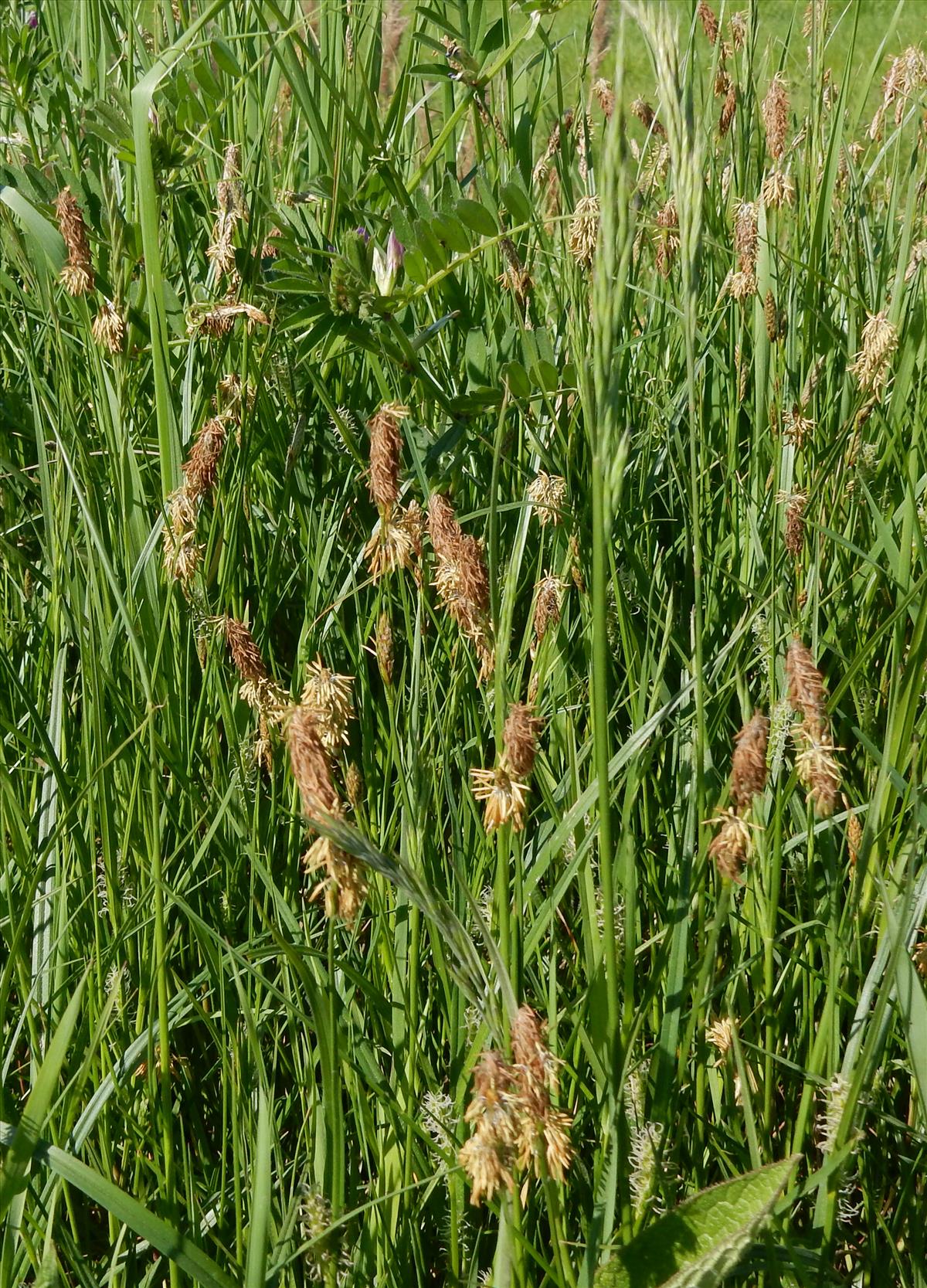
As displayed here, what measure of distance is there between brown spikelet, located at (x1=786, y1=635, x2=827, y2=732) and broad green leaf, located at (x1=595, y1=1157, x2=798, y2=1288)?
0.99 ft

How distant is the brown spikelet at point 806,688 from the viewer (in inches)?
27.3

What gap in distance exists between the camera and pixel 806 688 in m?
0.70

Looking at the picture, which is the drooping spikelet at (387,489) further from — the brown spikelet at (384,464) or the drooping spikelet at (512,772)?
the drooping spikelet at (512,772)

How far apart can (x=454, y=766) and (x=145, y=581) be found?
389mm

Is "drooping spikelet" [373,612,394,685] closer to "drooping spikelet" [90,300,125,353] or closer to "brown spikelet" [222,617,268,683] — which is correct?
"brown spikelet" [222,617,268,683]

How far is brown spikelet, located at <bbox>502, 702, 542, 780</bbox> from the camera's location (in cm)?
70

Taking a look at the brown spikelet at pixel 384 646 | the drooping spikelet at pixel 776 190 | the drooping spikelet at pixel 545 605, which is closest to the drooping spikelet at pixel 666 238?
the drooping spikelet at pixel 776 190

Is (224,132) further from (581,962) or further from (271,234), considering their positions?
(581,962)

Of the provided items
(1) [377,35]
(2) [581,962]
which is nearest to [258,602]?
(2) [581,962]

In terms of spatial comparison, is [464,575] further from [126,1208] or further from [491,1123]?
[126,1208]

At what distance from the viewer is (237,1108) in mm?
973

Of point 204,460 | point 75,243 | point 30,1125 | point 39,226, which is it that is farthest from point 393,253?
point 30,1125

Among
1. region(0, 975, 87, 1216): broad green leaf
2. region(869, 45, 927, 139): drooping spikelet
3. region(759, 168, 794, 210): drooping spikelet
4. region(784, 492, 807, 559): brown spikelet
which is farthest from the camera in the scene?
region(869, 45, 927, 139): drooping spikelet

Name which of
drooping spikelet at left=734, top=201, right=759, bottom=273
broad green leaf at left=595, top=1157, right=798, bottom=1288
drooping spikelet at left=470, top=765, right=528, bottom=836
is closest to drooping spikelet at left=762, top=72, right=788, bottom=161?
drooping spikelet at left=734, top=201, right=759, bottom=273
